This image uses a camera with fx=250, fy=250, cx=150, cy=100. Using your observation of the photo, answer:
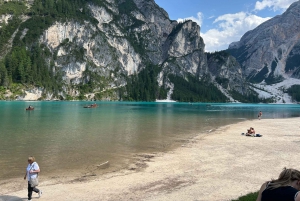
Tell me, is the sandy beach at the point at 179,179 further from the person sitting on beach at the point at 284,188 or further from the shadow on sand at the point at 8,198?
the person sitting on beach at the point at 284,188

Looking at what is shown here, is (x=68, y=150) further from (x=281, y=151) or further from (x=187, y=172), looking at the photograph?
(x=281, y=151)

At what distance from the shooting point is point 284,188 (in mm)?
5305

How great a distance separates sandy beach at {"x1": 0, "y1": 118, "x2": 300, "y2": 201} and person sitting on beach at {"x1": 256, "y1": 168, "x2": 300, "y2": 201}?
30.1ft

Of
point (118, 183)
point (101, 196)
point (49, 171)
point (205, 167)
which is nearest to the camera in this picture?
point (101, 196)

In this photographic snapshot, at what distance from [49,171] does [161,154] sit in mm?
11534

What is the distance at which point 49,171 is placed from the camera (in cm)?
1998

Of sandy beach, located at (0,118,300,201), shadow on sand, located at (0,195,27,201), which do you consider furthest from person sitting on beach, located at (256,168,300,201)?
shadow on sand, located at (0,195,27,201)

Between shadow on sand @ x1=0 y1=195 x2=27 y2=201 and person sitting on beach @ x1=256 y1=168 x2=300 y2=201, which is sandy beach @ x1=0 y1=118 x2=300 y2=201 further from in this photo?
person sitting on beach @ x1=256 y1=168 x2=300 y2=201

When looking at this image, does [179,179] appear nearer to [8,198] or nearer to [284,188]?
[8,198]

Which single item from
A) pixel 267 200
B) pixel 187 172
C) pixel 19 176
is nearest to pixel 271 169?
pixel 187 172

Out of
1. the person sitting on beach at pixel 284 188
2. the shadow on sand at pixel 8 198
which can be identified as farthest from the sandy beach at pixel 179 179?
the person sitting on beach at pixel 284 188

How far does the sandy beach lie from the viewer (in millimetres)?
14914

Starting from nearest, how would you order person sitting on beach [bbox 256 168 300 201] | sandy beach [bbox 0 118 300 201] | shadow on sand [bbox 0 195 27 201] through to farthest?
person sitting on beach [bbox 256 168 300 201] < shadow on sand [bbox 0 195 27 201] < sandy beach [bbox 0 118 300 201]

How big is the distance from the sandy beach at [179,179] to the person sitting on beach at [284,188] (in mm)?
9187
